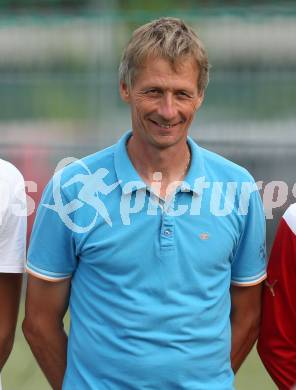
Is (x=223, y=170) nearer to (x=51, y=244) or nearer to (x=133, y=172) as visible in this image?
(x=133, y=172)

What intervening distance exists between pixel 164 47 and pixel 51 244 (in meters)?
0.55

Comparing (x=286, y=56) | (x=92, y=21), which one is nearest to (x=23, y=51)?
(x=92, y=21)

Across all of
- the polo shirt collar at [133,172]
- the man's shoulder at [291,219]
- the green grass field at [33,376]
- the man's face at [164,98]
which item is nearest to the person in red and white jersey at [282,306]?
the man's shoulder at [291,219]

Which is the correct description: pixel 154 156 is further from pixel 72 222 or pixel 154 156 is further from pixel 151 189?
pixel 72 222

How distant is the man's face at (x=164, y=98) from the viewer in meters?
2.50

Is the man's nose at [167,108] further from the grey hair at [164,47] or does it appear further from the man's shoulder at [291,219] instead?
the man's shoulder at [291,219]

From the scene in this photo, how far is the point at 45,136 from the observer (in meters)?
5.82

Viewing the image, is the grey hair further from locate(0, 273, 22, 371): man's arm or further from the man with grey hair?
locate(0, 273, 22, 371): man's arm

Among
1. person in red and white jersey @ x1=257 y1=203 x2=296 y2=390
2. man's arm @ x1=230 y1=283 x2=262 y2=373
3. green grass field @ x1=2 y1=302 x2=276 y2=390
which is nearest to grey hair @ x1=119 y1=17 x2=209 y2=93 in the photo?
person in red and white jersey @ x1=257 y1=203 x2=296 y2=390

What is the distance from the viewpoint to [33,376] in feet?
15.9

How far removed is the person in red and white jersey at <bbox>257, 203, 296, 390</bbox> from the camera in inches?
107

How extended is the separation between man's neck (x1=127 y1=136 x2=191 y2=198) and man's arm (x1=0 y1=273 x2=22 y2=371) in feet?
1.53

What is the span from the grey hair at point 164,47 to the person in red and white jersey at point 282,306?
1.47 feet

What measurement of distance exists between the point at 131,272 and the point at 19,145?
11.1 feet
